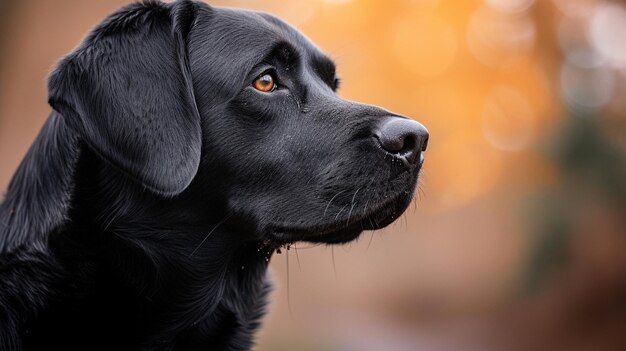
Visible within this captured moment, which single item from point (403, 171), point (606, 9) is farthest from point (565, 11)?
point (403, 171)

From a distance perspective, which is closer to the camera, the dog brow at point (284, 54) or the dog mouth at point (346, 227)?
the dog mouth at point (346, 227)

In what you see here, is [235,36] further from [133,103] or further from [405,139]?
[405,139]

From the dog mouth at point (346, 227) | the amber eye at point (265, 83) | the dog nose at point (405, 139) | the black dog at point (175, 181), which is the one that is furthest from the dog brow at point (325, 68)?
the dog mouth at point (346, 227)

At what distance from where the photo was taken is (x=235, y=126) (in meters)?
2.78

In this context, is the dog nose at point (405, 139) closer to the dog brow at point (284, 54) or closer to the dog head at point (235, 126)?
the dog head at point (235, 126)

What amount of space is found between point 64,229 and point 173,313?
496 millimetres

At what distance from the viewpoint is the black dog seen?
2533mm

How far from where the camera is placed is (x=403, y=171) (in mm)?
2648

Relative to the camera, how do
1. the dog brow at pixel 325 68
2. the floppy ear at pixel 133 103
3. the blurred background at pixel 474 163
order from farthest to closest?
1. the blurred background at pixel 474 163
2. the dog brow at pixel 325 68
3. the floppy ear at pixel 133 103

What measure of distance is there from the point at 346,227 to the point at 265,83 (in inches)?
24.6

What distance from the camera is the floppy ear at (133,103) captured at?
2498 mm

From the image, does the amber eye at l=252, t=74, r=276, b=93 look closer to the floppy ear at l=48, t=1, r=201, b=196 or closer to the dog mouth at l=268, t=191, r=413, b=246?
the floppy ear at l=48, t=1, r=201, b=196

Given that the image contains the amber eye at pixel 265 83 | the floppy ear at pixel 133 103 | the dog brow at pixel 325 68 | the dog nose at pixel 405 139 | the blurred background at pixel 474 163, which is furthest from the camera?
the blurred background at pixel 474 163

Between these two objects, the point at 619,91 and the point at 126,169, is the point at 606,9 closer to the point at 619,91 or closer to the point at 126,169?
the point at 619,91
